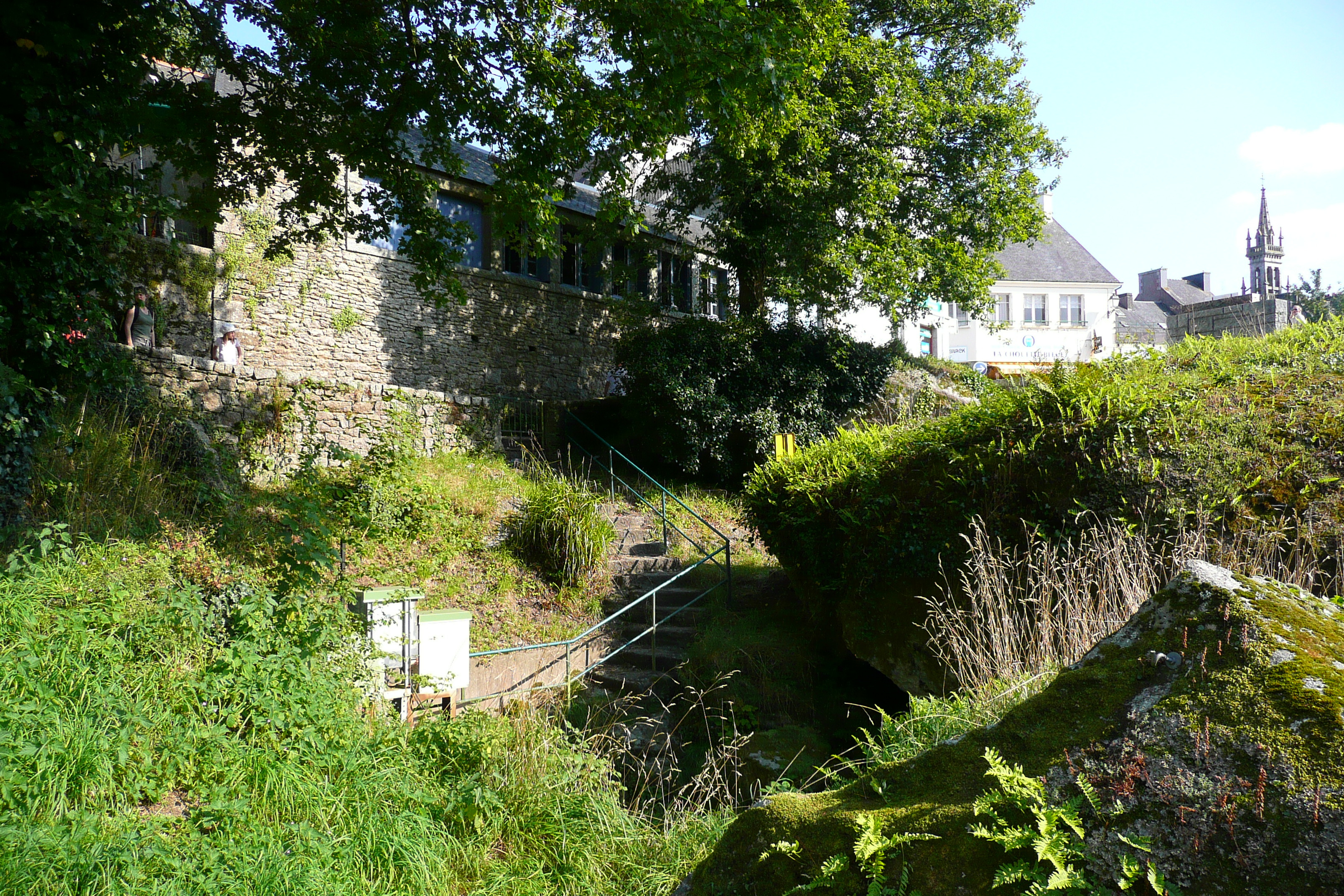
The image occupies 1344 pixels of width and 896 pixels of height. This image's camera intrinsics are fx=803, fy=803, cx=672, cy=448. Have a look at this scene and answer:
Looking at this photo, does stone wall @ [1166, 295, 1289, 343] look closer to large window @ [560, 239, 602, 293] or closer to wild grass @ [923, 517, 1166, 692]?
large window @ [560, 239, 602, 293]

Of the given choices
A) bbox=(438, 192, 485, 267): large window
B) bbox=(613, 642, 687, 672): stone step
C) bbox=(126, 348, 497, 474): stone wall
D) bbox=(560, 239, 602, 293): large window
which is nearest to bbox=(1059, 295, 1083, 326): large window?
bbox=(560, 239, 602, 293): large window

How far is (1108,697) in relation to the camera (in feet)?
7.05

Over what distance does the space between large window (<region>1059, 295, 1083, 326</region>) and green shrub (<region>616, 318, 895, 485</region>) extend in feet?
97.8

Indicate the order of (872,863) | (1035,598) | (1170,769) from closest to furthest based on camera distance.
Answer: (1170,769) → (872,863) → (1035,598)

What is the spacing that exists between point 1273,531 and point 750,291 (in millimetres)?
12584

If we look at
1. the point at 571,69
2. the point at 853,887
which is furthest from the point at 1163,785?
the point at 571,69

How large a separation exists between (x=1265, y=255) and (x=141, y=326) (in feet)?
190

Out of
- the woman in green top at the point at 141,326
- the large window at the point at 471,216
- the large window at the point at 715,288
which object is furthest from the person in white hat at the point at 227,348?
the large window at the point at 715,288

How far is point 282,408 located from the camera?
394 inches

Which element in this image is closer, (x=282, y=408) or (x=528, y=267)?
(x=282, y=408)

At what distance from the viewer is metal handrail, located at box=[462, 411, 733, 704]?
766cm

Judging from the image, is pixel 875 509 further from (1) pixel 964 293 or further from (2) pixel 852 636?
(1) pixel 964 293

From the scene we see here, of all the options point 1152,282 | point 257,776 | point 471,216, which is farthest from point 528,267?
point 1152,282

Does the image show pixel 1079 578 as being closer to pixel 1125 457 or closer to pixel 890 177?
pixel 1125 457
